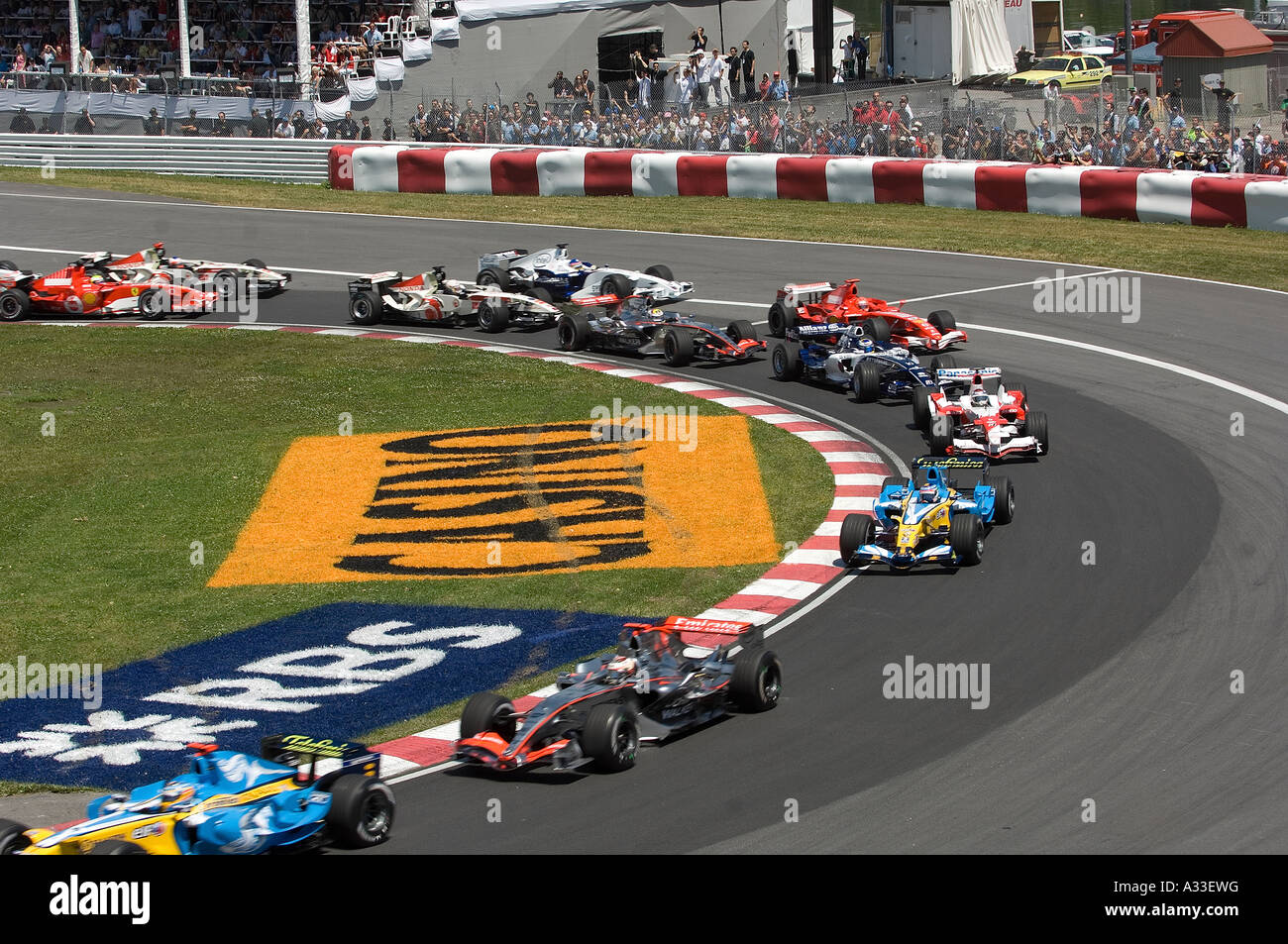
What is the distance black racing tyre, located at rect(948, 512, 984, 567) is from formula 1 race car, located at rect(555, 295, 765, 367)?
8.25m

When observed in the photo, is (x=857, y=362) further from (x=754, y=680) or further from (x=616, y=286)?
(x=754, y=680)

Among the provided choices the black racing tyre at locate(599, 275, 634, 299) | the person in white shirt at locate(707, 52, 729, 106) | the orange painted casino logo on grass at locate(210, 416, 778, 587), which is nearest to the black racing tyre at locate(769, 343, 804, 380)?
the orange painted casino logo on grass at locate(210, 416, 778, 587)

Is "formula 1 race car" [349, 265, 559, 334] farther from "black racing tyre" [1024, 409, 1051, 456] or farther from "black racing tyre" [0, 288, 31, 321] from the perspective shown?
"black racing tyre" [1024, 409, 1051, 456]

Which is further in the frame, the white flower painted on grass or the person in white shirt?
the person in white shirt

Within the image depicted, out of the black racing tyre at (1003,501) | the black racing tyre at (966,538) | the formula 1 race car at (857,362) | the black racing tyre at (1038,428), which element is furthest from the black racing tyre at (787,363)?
the black racing tyre at (966,538)

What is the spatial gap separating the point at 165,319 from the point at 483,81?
67.5 ft

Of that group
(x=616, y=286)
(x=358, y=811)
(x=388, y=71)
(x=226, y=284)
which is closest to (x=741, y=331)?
(x=616, y=286)

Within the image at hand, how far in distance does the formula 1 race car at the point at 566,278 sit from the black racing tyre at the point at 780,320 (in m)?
2.18

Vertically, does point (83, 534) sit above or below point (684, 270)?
below

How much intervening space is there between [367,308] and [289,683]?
14.0m

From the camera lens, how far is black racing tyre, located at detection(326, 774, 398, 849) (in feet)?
27.3
